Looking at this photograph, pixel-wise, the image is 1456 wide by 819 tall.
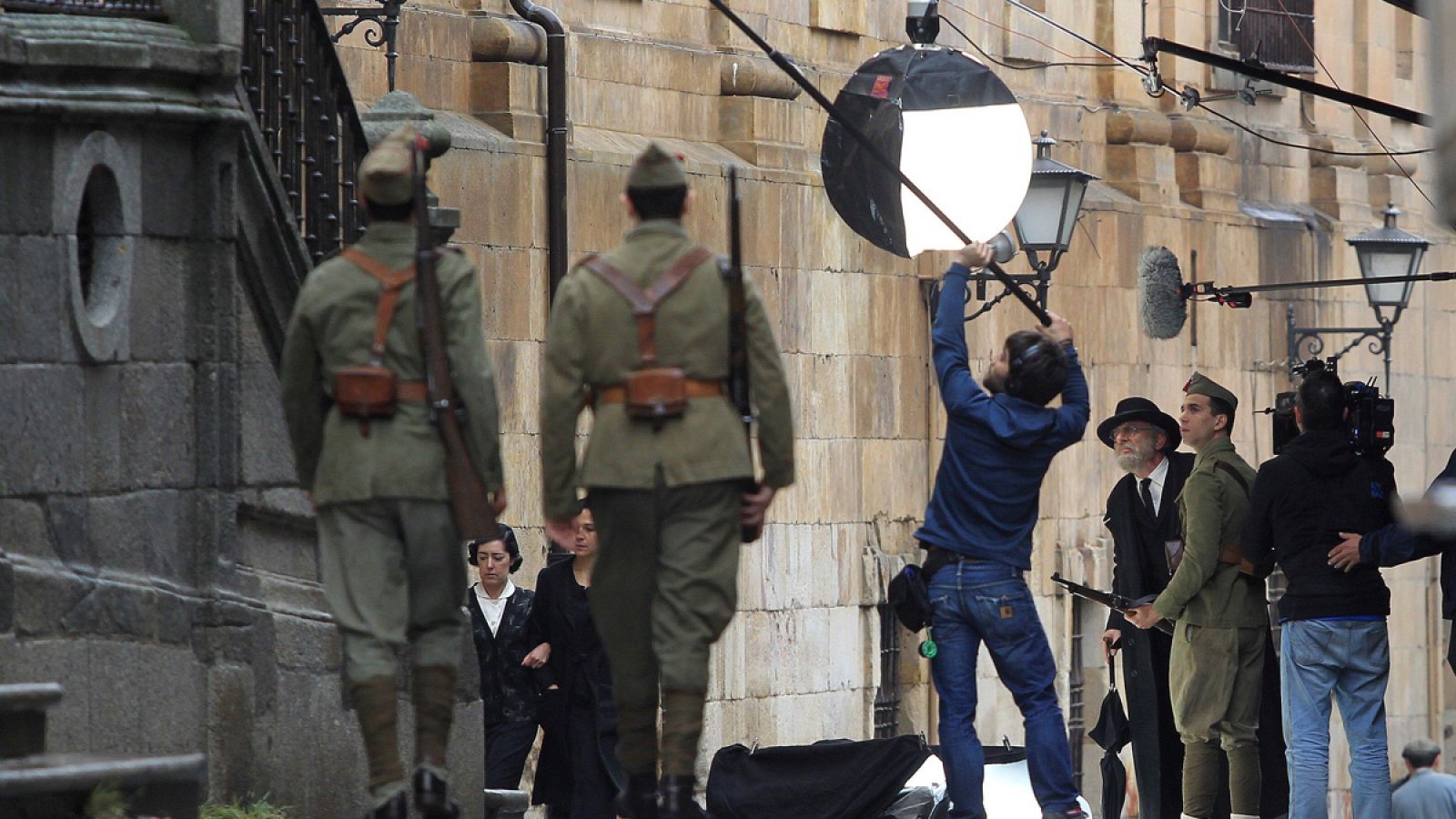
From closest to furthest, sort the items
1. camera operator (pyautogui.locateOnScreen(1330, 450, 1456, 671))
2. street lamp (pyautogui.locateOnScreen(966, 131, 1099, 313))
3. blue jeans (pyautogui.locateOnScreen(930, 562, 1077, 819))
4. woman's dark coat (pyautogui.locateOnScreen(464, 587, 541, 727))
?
blue jeans (pyautogui.locateOnScreen(930, 562, 1077, 819)) → camera operator (pyautogui.locateOnScreen(1330, 450, 1456, 671)) → woman's dark coat (pyautogui.locateOnScreen(464, 587, 541, 727)) → street lamp (pyautogui.locateOnScreen(966, 131, 1099, 313))

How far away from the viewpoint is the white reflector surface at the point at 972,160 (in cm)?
1535

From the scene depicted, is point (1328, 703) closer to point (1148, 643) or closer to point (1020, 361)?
point (1148, 643)

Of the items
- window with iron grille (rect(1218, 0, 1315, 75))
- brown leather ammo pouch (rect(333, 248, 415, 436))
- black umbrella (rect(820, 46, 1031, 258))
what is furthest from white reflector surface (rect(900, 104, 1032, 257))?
window with iron grille (rect(1218, 0, 1315, 75))

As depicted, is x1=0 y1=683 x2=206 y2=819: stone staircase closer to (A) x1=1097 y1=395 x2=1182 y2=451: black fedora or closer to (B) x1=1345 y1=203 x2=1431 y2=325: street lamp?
(A) x1=1097 y1=395 x2=1182 y2=451: black fedora

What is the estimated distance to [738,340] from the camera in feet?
28.7

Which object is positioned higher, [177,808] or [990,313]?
[990,313]

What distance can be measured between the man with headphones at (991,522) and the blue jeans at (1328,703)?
1650mm

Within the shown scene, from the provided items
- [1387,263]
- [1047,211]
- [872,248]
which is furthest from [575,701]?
[1387,263]

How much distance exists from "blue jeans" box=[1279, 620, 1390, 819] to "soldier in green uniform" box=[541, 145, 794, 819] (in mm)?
3950

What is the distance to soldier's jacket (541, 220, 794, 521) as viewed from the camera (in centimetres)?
863

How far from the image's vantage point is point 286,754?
10.4 metres

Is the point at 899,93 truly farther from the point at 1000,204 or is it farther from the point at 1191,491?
the point at 1191,491

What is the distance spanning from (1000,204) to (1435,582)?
47.8 feet

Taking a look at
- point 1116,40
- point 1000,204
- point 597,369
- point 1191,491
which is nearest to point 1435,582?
point 1116,40
